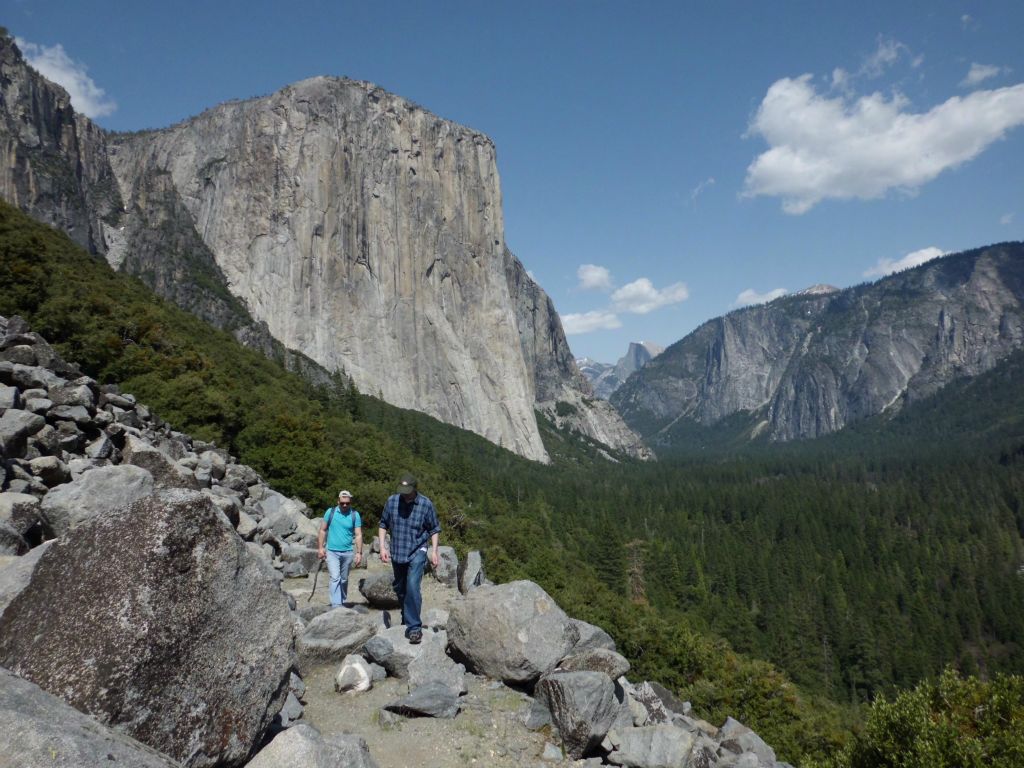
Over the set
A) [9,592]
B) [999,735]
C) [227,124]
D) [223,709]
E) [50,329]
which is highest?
[227,124]

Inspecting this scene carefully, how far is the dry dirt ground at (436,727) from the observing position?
7297mm

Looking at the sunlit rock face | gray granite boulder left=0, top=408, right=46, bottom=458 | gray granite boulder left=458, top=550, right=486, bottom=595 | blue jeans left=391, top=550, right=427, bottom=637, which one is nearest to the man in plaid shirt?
blue jeans left=391, top=550, right=427, bottom=637

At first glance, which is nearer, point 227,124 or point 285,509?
point 285,509

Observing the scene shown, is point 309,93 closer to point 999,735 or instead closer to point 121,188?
point 121,188

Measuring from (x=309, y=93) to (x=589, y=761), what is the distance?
153 m

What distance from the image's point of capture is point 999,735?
11.6 metres

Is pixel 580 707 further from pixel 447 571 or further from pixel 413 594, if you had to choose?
pixel 447 571

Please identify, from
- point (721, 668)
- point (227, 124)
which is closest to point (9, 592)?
point (721, 668)

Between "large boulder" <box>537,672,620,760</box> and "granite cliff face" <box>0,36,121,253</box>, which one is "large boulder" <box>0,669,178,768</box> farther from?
"granite cliff face" <box>0,36,121,253</box>

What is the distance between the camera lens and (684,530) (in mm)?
111500

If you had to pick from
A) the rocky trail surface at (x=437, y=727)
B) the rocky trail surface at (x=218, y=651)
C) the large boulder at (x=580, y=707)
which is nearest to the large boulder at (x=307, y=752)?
the rocky trail surface at (x=218, y=651)

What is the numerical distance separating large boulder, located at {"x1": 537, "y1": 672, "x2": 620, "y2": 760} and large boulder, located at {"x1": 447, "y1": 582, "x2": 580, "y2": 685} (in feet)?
1.93

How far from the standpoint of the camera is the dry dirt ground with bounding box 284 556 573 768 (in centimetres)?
730

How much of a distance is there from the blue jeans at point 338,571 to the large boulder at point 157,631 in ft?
19.3
